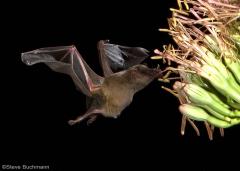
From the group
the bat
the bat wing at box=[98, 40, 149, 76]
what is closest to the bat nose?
the bat

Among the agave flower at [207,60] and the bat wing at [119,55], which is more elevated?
the agave flower at [207,60]

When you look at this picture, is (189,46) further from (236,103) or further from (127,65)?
(127,65)

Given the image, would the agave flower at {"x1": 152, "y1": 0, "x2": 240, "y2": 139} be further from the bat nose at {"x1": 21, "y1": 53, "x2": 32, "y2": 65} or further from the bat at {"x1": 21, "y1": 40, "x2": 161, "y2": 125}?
the bat nose at {"x1": 21, "y1": 53, "x2": 32, "y2": 65}

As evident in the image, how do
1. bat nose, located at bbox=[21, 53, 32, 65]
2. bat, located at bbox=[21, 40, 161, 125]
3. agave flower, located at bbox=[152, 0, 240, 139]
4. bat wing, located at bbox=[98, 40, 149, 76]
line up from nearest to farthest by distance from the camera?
agave flower, located at bbox=[152, 0, 240, 139] < bat, located at bbox=[21, 40, 161, 125] < bat nose, located at bbox=[21, 53, 32, 65] < bat wing, located at bbox=[98, 40, 149, 76]

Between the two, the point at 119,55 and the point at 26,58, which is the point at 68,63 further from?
the point at 119,55

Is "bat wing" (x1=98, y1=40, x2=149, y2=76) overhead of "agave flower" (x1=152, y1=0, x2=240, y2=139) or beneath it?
beneath

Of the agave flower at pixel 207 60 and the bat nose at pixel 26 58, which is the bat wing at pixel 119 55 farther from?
the agave flower at pixel 207 60

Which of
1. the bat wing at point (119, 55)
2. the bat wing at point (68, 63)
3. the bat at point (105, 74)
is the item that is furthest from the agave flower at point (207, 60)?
the bat wing at point (119, 55)

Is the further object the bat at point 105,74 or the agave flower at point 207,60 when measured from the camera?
the bat at point 105,74
